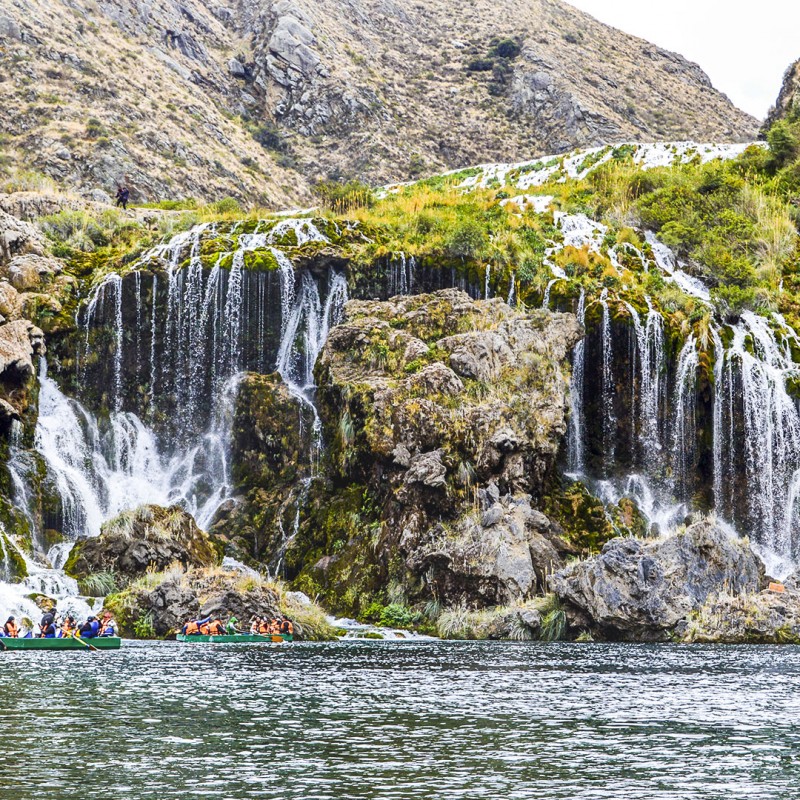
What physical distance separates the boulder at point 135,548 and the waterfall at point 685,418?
21.2 metres

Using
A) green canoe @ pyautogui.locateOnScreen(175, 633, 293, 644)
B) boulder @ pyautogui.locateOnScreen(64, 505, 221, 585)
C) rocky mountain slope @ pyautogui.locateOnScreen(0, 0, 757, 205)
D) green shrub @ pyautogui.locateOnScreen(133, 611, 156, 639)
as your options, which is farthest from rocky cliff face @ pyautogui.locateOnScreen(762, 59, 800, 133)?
green shrub @ pyautogui.locateOnScreen(133, 611, 156, 639)

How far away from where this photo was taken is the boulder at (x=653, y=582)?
1372 inches

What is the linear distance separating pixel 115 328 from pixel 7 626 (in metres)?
20.2

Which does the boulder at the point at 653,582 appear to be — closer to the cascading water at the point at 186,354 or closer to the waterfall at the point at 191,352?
the cascading water at the point at 186,354

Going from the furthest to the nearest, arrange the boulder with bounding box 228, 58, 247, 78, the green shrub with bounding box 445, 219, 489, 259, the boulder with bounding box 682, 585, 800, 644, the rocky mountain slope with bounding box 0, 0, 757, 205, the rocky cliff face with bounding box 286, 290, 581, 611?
the boulder with bounding box 228, 58, 247, 78 → the rocky mountain slope with bounding box 0, 0, 757, 205 → the green shrub with bounding box 445, 219, 489, 259 → the rocky cliff face with bounding box 286, 290, 581, 611 → the boulder with bounding box 682, 585, 800, 644

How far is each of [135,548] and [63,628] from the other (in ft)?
17.4

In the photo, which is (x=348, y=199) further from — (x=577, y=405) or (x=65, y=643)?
(x=65, y=643)

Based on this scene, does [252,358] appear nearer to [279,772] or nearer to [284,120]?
[279,772]

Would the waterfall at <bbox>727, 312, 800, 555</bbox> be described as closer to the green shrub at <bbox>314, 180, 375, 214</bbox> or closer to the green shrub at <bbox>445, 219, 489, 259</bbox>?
the green shrub at <bbox>445, 219, 489, 259</bbox>

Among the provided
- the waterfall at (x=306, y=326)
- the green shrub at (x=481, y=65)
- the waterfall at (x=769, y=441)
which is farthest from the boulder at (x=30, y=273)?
the green shrub at (x=481, y=65)

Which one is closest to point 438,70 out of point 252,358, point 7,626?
point 252,358

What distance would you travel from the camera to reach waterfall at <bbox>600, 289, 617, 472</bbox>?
4794cm

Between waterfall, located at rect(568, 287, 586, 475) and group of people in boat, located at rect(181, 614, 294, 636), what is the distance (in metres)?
16.8

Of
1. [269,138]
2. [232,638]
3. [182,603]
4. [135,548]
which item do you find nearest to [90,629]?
[182,603]
